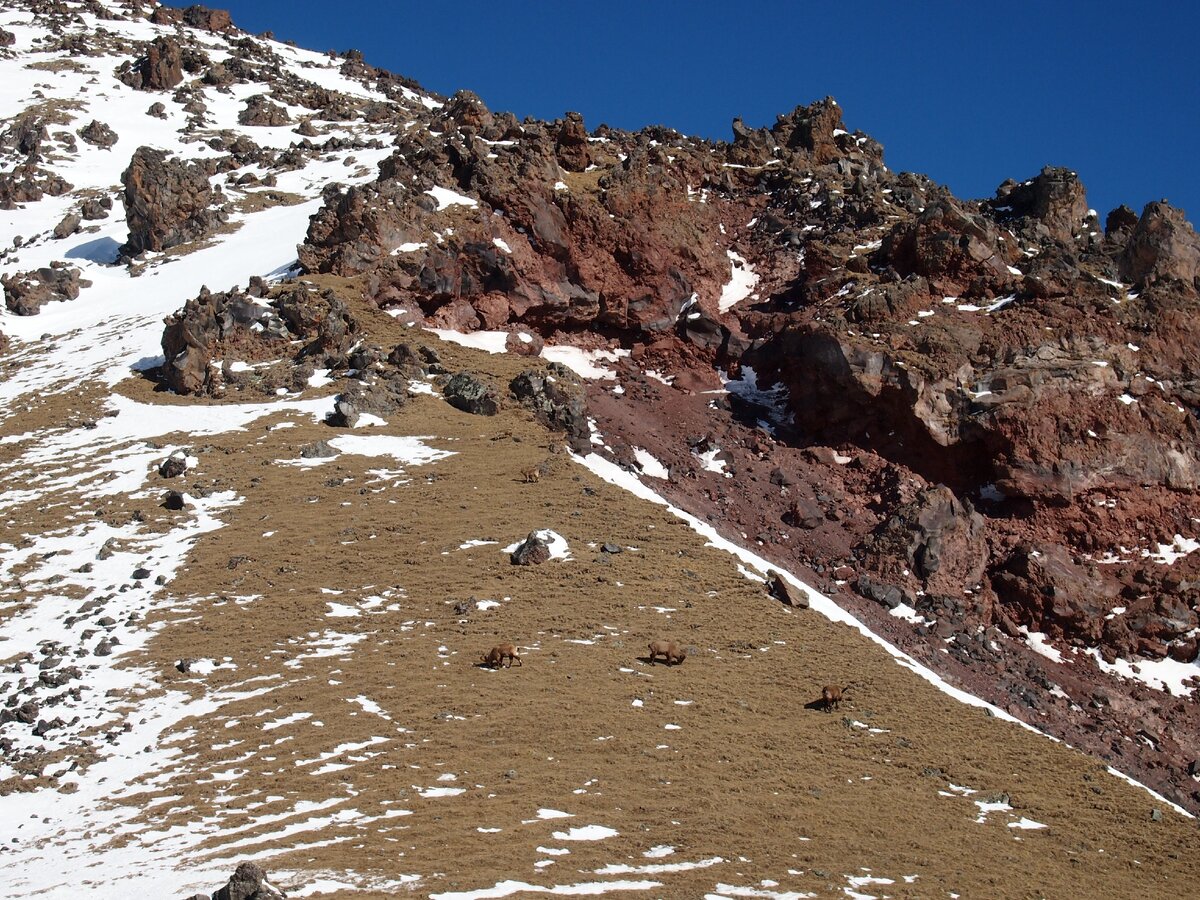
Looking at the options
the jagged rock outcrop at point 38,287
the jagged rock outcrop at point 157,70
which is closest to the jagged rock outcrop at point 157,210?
the jagged rock outcrop at point 38,287

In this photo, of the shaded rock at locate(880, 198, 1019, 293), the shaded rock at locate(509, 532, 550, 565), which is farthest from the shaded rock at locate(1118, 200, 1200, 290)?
the shaded rock at locate(509, 532, 550, 565)

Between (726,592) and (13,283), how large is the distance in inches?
1771

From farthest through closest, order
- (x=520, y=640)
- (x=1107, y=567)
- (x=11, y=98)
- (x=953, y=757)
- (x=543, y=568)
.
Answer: (x=11, y=98) < (x=1107, y=567) < (x=543, y=568) < (x=520, y=640) < (x=953, y=757)

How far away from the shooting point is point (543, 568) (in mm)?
29125

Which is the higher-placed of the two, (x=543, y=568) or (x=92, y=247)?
(x=92, y=247)

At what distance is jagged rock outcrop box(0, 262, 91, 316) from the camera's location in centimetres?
5256

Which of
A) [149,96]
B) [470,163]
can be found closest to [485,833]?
[470,163]

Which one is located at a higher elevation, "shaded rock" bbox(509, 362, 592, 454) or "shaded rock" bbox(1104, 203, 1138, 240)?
"shaded rock" bbox(1104, 203, 1138, 240)

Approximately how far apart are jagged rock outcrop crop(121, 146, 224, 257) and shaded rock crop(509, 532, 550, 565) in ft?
129

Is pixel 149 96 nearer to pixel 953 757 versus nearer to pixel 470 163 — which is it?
pixel 470 163

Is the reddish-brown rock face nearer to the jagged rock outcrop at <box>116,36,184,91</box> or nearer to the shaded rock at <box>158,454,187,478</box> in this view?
the shaded rock at <box>158,454,187,478</box>

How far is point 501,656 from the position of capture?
2417 cm

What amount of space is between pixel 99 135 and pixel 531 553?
2660 inches

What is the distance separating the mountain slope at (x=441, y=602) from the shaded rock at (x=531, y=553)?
14.0 inches
